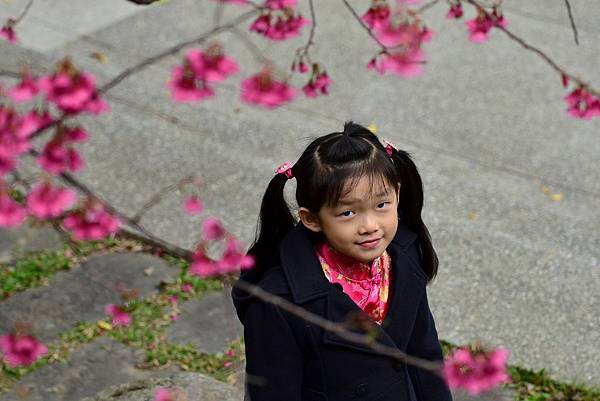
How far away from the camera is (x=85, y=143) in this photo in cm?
500

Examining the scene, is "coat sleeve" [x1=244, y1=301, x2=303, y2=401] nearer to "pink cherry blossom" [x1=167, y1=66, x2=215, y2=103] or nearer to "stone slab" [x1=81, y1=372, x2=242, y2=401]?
"pink cherry blossom" [x1=167, y1=66, x2=215, y2=103]

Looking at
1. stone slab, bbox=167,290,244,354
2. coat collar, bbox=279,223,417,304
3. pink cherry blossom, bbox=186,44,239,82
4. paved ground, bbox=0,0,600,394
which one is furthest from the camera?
paved ground, bbox=0,0,600,394

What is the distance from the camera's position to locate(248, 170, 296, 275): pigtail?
2.48 metres

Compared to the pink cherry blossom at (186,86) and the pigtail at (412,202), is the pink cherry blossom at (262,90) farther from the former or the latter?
the pigtail at (412,202)

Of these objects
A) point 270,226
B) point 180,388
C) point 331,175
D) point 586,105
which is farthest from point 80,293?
point 586,105

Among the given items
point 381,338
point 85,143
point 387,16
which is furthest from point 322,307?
point 85,143

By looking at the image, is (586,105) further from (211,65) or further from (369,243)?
(211,65)

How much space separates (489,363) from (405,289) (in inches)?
16.1

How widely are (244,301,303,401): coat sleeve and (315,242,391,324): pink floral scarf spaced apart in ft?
0.62

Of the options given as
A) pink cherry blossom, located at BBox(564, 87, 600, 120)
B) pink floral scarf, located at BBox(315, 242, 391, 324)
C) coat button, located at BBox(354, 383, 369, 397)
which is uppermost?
pink cherry blossom, located at BBox(564, 87, 600, 120)

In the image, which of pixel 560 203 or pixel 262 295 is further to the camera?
pixel 560 203

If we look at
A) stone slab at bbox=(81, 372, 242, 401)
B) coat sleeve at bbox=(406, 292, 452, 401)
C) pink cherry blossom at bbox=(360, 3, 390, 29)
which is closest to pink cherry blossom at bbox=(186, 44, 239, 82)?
coat sleeve at bbox=(406, 292, 452, 401)

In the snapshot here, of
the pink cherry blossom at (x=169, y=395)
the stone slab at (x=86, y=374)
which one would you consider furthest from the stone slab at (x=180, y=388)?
the stone slab at (x=86, y=374)

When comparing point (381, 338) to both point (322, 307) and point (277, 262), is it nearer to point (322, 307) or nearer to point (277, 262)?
point (322, 307)
